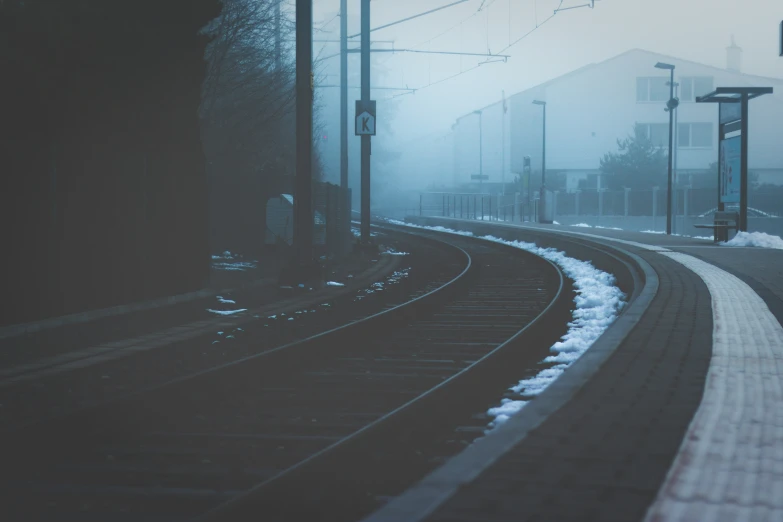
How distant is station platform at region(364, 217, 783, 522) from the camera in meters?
3.36

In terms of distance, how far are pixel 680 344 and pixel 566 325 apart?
158 inches

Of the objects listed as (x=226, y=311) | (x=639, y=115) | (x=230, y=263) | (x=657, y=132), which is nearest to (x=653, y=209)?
(x=657, y=132)

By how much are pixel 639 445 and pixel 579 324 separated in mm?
7228

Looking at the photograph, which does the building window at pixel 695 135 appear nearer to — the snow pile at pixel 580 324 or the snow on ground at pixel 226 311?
the snow pile at pixel 580 324

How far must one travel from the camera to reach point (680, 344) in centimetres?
749

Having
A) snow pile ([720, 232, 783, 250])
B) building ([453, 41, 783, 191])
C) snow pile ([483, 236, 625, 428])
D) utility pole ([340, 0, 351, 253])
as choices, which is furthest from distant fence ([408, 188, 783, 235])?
snow pile ([483, 236, 625, 428])

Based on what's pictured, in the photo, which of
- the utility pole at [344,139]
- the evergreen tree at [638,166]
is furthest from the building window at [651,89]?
the utility pole at [344,139]

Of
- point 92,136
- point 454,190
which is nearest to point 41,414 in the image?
point 92,136

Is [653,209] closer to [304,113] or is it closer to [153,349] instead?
[304,113]

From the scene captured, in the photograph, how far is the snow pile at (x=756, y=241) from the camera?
24562 mm

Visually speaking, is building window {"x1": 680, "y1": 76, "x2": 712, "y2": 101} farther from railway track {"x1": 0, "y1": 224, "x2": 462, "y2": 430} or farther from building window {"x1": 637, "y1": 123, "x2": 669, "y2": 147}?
railway track {"x1": 0, "y1": 224, "x2": 462, "y2": 430}

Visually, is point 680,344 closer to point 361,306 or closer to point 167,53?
point 361,306

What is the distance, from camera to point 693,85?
70938mm

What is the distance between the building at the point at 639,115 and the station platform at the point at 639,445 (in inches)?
2541
